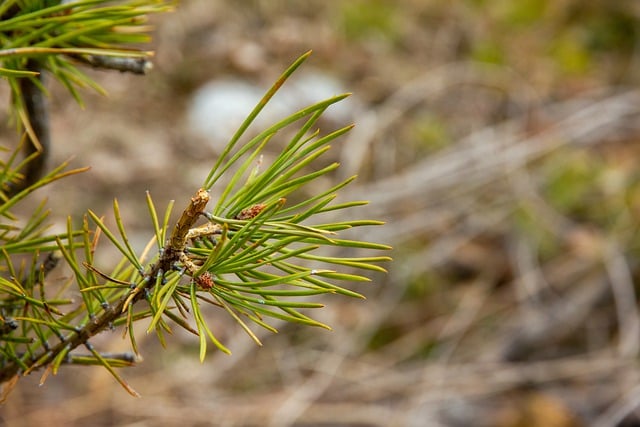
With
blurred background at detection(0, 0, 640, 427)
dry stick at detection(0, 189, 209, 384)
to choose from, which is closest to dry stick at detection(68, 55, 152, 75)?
dry stick at detection(0, 189, 209, 384)

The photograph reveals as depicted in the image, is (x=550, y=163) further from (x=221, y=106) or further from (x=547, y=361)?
(x=221, y=106)

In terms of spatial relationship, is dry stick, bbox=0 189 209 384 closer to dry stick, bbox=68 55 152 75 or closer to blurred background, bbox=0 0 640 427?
dry stick, bbox=68 55 152 75

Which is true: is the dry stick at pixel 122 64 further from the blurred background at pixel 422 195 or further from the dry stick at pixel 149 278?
the blurred background at pixel 422 195

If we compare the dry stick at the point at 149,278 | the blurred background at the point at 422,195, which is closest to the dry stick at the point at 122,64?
the dry stick at the point at 149,278

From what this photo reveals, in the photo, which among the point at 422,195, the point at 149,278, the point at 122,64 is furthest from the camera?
the point at 422,195

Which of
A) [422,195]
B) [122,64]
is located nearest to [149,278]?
[122,64]

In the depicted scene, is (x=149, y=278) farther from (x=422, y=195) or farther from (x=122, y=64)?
(x=422, y=195)

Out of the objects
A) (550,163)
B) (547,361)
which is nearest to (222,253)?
(547,361)
